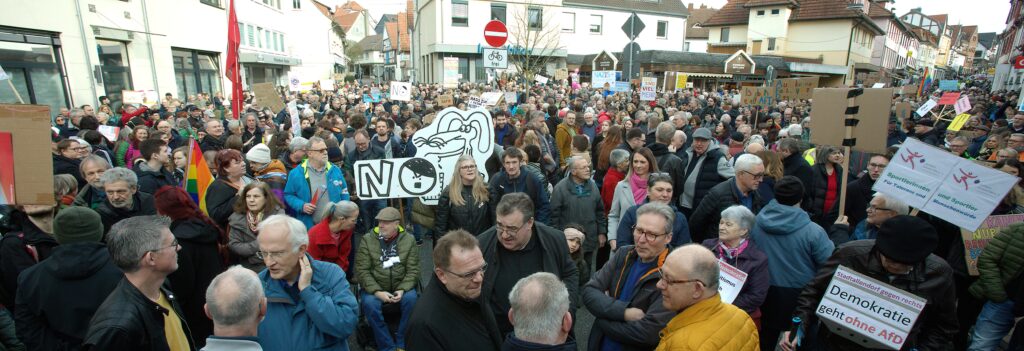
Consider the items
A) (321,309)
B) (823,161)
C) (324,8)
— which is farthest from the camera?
(324,8)

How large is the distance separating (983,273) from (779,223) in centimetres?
136

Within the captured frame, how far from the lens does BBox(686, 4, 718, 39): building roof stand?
201 ft

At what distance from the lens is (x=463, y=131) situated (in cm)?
585

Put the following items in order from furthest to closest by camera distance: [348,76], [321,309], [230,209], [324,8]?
1. [324,8]
2. [348,76]
3. [230,209]
4. [321,309]

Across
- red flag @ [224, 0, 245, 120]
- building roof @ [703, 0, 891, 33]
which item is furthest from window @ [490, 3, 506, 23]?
red flag @ [224, 0, 245, 120]

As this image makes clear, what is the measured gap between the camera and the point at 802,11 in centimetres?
4312

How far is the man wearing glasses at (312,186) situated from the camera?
531 cm

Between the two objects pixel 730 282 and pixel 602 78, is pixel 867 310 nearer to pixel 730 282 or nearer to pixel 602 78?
pixel 730 282

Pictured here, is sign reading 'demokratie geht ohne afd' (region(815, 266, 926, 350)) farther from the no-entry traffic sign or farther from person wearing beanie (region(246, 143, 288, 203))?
the no-entry traffic sign

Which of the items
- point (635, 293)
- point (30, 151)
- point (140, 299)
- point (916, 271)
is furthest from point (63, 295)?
point (916, 271)

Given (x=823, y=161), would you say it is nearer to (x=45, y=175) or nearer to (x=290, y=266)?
(x=290, y=266)

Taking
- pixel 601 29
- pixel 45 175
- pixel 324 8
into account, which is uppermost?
pixel 324 8

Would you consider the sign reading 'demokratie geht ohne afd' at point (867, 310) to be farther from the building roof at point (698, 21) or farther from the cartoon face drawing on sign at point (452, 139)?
the building roof at point (698, 21)

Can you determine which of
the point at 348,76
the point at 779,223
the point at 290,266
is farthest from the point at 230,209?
the point at 348,76
